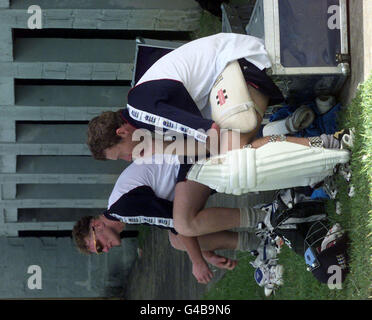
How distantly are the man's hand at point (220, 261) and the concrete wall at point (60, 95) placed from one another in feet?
12.0

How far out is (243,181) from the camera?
4.13 metres

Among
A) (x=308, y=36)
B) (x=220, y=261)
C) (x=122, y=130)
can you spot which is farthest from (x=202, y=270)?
(x=308, y=36)

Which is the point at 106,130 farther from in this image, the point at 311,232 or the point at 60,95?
the point at 60,95

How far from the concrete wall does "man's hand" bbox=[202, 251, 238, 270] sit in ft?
12.0

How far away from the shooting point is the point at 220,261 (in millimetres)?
5352

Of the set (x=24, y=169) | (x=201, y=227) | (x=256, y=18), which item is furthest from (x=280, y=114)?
(x=24, y=169)

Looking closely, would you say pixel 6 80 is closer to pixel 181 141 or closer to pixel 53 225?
pixel 53 225

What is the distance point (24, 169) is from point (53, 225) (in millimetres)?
1340

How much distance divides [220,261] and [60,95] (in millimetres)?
4382

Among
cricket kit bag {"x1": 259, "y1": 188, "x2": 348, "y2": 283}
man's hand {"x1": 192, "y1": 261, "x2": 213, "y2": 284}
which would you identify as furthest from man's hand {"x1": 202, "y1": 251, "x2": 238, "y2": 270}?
cricket kit bag {"x1": 259, "y1": 188, "x2": 348, "y2": 283}

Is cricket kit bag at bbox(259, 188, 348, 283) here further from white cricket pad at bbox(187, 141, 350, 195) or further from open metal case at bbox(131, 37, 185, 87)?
open metal case at bbox(131, 37, 185, 87)

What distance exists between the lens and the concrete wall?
26.6 feet

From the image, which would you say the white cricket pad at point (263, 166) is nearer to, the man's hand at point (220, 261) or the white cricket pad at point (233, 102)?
the white cricket pad at point (233, 102)

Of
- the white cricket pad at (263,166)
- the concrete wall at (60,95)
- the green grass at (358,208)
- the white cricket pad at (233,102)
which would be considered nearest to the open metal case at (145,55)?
the concrete wall at (60,95)
